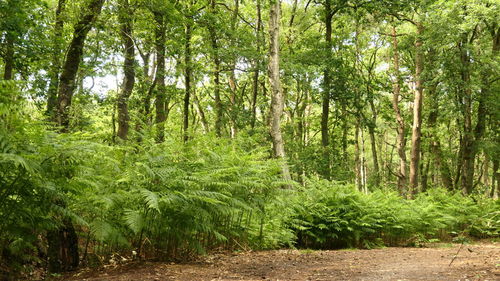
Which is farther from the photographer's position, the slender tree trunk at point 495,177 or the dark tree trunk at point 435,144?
the slender tree trunk at point 495,177

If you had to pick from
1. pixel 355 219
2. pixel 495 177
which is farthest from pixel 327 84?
pixel 495 177

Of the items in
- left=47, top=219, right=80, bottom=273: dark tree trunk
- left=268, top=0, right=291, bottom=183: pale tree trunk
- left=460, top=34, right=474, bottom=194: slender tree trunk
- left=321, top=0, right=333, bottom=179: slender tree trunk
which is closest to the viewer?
left=47, top=219, right=80, bottom=273: dark tree trunk

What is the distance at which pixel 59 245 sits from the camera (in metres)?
4.39

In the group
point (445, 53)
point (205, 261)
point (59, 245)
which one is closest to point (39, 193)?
point (59, 245)

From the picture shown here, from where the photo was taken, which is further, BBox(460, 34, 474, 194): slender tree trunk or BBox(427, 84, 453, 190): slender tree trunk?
BBox(427, 84, 453, 190): slender tree trunk

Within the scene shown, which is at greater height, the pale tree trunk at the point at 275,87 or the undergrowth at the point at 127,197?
the pale tree trunk at the point at 275,87

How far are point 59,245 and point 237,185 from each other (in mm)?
2567

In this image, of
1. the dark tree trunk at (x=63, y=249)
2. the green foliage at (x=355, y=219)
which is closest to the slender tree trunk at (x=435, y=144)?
the green foliage at (x=355, y=219)

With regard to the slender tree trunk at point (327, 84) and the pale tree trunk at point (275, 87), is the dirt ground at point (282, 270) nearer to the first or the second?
the pale tree trunk at point (275, 87)

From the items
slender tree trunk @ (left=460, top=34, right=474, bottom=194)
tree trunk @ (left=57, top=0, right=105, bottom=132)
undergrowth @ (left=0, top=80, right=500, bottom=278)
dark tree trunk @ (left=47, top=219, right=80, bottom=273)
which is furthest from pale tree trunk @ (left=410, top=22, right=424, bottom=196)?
dark tree trunk @ (left=47, top=219, right=80, bottom=273)

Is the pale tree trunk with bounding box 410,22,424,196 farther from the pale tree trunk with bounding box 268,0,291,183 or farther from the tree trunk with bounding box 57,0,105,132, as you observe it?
the tree trunk with bounding box 57,0,105,132

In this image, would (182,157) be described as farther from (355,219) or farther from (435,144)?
(435,144)

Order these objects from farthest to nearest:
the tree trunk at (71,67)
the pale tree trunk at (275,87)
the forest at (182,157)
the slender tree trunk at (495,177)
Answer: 1. the slender tree trunk at (495,177)
2. the pale tree trunk at (275,87)
3. the tree trunk at (71,67)
4. the forest at (182,157)

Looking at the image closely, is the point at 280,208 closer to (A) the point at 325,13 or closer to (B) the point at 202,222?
(B) the point at 202,222
